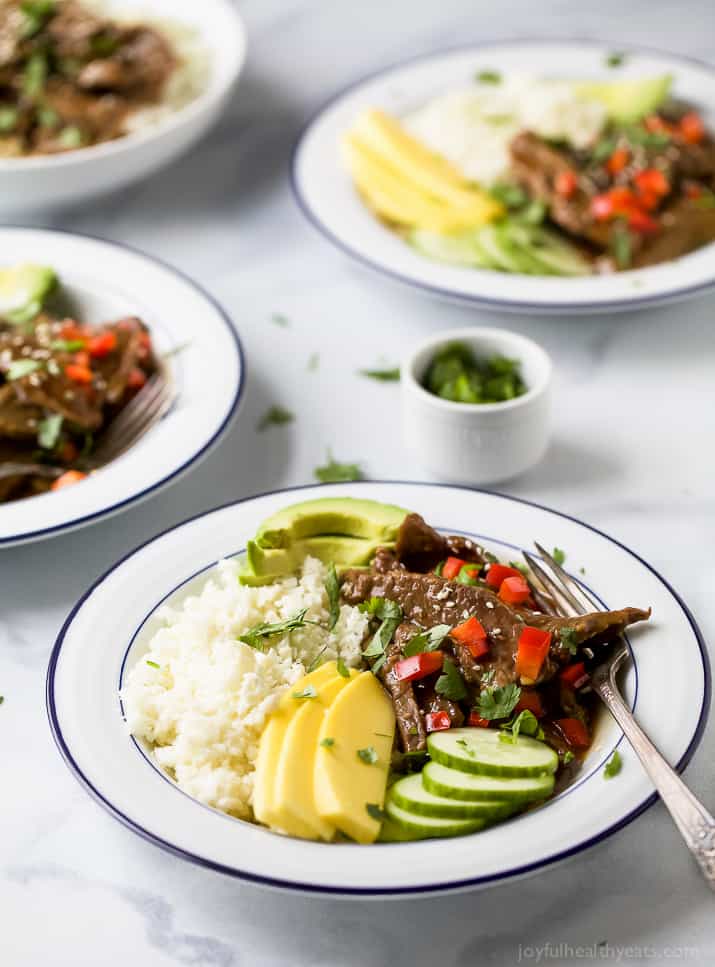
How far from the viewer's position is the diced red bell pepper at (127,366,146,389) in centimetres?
370

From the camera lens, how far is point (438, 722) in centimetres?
242

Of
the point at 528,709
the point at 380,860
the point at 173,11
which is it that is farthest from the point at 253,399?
the point at 173,11

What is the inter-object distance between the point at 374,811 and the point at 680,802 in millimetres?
545

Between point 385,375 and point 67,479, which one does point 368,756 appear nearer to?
point 67,479

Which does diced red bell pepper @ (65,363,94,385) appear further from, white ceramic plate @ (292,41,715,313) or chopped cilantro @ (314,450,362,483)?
white ceramic plate @ (292,41,715,313)

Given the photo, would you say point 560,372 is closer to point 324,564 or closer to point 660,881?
point 324,564

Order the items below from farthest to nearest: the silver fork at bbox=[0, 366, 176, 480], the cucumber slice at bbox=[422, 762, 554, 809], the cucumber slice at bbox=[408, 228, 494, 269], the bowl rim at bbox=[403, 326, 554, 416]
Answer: the cucumber slice at bbox=[408, 228, 494, 269], the silver fork at bbox=[0, 366, 176, 480], the bowl rim at bbox=[403, 326, 554, 416], the cucumber slice at bbox=[422, 762, 554, 809]

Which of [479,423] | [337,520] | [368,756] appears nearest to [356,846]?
[368,756]

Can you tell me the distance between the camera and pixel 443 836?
220 cm

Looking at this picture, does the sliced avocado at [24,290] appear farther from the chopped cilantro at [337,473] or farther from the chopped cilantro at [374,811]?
the chopped cilantro at [374,811]

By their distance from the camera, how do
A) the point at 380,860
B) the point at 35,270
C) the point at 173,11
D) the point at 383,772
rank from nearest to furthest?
the point at 380,860 → the point at 383,772 → the point at 35,270 → the point at 173,11

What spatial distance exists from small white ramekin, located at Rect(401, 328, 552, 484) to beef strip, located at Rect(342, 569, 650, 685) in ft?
2.37

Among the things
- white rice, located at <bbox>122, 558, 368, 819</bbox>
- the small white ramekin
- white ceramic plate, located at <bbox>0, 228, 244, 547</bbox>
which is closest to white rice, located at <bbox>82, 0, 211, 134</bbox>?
white ceramic plate, located at <bbox>0, 228, 244, 547</bbox>

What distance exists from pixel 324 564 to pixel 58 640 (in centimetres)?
62
